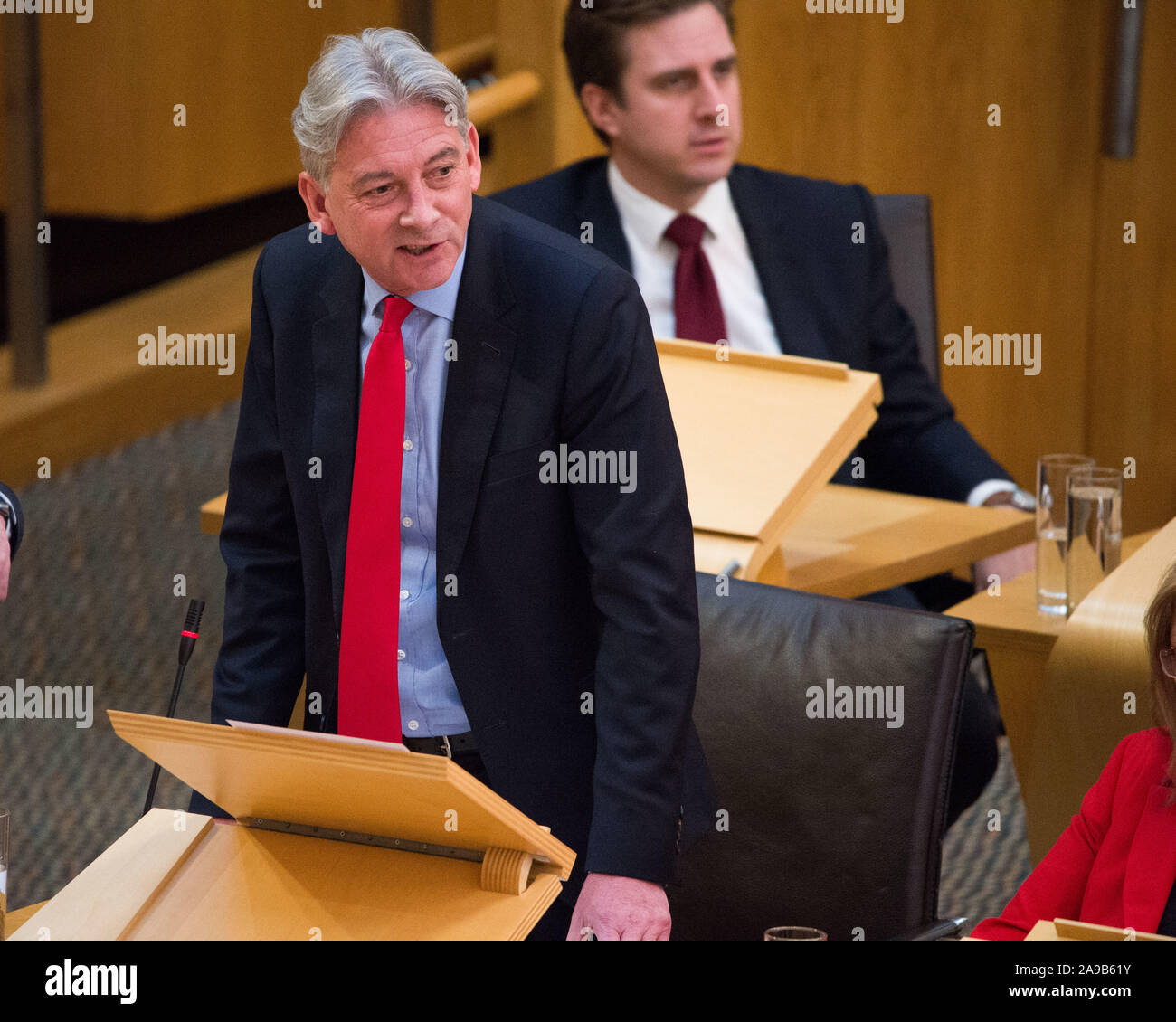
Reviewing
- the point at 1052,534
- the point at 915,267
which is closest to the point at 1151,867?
the point at 1052,534

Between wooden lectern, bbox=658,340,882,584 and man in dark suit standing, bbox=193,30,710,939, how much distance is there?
25.0 inches

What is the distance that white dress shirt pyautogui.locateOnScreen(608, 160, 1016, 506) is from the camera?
3309mm

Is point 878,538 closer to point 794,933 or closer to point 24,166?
point 794,933

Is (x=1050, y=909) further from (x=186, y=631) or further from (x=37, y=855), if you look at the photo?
(x=37, y=855)

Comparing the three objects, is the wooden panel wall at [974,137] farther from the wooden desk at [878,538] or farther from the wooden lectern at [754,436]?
the wooden lectern at [754,436]

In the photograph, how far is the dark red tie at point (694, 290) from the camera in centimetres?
326

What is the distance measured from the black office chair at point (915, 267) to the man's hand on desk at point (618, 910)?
206cm

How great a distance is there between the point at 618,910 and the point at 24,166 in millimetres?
3863

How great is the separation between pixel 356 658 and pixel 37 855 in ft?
5.86

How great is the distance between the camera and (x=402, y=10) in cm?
562

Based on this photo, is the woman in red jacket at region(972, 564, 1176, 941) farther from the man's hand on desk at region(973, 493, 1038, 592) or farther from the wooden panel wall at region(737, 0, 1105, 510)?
the wooden panel wall at region(737, 0, 1105, 510)

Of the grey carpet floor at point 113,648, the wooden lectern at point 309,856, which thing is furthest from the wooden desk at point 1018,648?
the wooden lectern at point 309,856

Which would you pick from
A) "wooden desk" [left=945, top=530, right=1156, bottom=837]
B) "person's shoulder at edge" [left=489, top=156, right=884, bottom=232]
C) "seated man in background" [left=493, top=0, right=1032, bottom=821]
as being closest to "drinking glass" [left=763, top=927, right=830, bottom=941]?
"wooden desk" [left=945, top=530, right=1156, bottom=837]
